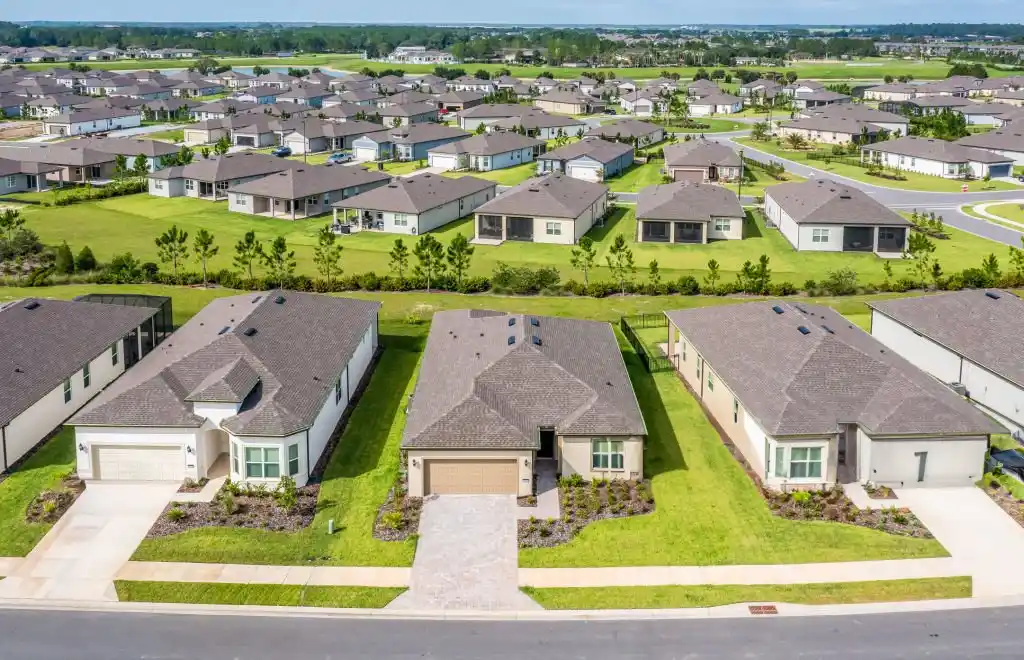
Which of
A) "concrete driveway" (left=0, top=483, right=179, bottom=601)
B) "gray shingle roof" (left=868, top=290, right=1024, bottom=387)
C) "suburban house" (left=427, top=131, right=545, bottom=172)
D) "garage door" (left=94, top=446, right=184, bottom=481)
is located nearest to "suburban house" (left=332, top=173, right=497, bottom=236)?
"suburban house" (left=427, top=131, right=545, bottom=172)

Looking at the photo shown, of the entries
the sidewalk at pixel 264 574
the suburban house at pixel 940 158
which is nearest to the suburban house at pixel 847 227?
the suburban house at pixel 940 158

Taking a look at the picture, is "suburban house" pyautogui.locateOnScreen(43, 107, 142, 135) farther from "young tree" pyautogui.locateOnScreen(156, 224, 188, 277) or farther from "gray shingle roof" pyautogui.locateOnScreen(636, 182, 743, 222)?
"gray shingle roof" pyautogui.locateOnScreen(636, 182, 743, 222)

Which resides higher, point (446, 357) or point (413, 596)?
point (446, 357)

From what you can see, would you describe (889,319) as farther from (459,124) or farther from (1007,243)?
(459,124)

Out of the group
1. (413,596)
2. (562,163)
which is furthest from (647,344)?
(562,163)

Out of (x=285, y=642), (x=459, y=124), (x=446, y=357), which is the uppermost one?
(x=459, y=124)

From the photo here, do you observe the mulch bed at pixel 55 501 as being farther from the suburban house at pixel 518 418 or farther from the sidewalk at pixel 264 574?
the suburban house at pixel 518 418

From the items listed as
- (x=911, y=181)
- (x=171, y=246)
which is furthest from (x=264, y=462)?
(x=911, y=181)

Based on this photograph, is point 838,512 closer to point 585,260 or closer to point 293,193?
point 585,260
